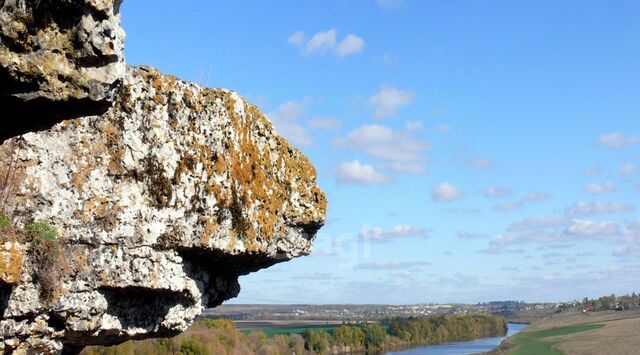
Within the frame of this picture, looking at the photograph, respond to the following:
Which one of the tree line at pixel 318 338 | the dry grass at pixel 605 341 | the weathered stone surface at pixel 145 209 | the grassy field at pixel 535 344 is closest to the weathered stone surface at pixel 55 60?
the weathered stone surface at pixel 145 209

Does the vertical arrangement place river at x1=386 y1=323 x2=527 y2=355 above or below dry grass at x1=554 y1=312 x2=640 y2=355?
below

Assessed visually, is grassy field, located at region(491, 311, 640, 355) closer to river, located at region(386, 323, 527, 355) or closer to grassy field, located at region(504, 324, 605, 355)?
grassy field, located at region(504, 324, 605, 355)

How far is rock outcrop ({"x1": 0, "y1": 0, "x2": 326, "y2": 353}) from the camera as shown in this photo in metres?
6.06

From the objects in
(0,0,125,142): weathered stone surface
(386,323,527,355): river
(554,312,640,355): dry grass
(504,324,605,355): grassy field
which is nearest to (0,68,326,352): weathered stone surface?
(0,0,125,142): weathered stone surface

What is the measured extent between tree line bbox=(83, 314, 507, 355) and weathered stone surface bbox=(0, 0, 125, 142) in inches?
1275

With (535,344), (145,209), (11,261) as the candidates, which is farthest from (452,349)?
(11,261)

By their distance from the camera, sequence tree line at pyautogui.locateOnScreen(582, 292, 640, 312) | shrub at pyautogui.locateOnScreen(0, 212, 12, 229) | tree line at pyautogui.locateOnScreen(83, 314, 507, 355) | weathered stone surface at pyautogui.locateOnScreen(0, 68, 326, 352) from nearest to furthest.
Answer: shrub at pyautogui.locateOnScreen(0, 212, 12, 229), weathered stone surface at pyautogui.locateOnScreen(0, 68, 326, 352), tree line at pyautogui.locateOnScreen(83, 314, 507, 355), tree line at pyautogui.locateOnScreen(582, 292, 640, 312)

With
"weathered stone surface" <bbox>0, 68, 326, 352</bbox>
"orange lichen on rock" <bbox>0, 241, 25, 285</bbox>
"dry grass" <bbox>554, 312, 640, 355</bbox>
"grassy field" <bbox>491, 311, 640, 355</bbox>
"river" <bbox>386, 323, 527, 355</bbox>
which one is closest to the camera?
"orange lichen on rock" <bbox>0, 241, 25, 285</bbox>

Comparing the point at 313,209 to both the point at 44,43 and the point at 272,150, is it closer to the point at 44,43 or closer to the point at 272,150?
the point at 272,150

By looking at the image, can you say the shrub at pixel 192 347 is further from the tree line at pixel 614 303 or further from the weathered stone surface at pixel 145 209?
the tree line at pixel 614 303

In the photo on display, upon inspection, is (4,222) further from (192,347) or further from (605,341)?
(605,341)

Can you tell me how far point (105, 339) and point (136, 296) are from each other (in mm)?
681

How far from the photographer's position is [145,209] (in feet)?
22.8

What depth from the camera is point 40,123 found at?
3.92 metres
